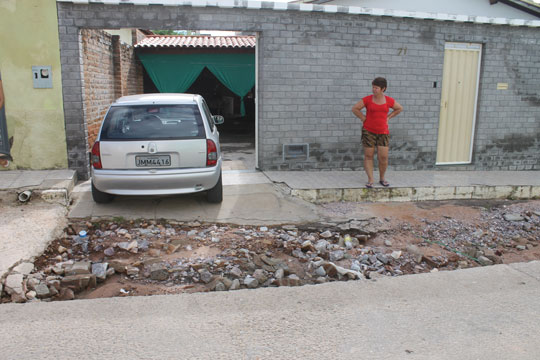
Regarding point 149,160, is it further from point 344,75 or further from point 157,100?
point 344,75

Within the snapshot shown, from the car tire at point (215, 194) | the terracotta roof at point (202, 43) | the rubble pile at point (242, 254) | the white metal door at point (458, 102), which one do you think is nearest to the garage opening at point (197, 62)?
the terracotta roof at point (202, 43)

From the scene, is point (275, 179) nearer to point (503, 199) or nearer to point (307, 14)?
point (307, 14)

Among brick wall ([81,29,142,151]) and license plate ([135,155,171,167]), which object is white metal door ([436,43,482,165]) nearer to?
license plate ([135,155,171,167])

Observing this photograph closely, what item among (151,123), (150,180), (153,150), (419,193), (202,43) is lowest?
(419,193)

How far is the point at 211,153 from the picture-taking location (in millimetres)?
6199

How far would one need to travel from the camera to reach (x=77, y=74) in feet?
25.1

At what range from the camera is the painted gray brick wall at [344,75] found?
25.5 ft

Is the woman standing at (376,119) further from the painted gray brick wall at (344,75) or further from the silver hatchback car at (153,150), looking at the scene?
the silver hatchback car at (153,150)

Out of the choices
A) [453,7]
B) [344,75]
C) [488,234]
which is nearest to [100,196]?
[344,75]

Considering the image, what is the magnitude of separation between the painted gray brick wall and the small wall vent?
0.08 meters

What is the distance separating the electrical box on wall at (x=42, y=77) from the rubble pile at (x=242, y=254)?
9.76 feet

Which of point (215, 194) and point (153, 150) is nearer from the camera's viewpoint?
point (153, 150)

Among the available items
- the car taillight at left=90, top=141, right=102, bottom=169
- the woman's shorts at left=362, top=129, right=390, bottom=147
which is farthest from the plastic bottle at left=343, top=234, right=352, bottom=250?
the car taillight at left=90, top=141, right=102, bottom=169

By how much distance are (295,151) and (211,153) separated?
291 centimetres
